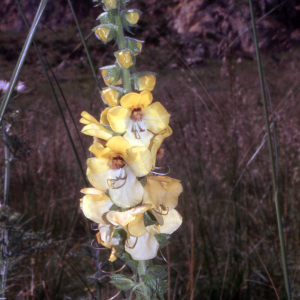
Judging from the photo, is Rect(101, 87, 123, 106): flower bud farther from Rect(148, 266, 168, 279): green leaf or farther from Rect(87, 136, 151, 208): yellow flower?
Rect(148, 266, 168, 279): green leaf

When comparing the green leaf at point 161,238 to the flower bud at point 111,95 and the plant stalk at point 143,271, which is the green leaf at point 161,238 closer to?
the plant stalk at point 143,271

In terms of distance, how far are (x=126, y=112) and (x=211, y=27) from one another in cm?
962

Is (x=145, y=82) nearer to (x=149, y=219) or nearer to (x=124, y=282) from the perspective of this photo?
(x=149, y=219)

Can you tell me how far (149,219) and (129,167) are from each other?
11 centimetres

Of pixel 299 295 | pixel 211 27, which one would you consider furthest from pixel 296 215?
pixel 211 27

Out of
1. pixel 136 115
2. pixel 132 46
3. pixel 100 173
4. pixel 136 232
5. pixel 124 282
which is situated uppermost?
pixel 132 46

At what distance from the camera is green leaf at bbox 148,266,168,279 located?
0.69 metres

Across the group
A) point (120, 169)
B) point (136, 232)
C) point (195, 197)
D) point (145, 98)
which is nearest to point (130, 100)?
point (145, 98)

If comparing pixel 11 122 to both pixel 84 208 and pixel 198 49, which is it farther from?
pixel 198 49

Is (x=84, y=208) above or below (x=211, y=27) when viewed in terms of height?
below

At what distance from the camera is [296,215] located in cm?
228

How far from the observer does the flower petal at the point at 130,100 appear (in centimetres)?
66

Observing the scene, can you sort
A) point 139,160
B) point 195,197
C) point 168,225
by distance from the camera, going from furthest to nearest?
point 195,197 < point 168,225 < point 139,160

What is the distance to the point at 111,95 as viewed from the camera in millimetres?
687
